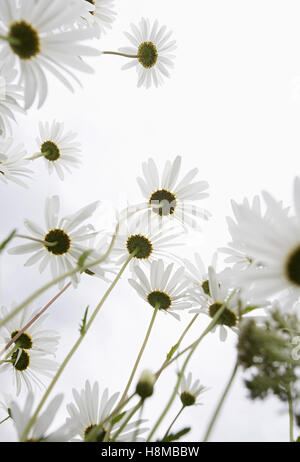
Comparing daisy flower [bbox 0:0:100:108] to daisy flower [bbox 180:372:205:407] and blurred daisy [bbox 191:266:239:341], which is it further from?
daisy flower [bbox 180:372:205:407]

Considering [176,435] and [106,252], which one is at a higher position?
[106,252]

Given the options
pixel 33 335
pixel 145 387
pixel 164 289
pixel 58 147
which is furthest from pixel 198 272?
pixel 58 147

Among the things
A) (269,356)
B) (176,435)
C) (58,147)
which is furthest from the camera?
(58,147)

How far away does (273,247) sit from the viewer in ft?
2.02

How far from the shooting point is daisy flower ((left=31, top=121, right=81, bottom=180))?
2.40 m

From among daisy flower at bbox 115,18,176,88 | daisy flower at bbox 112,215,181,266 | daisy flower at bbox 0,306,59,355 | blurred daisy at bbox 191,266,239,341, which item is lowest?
blurred daisy at bbox 191,266,239,341

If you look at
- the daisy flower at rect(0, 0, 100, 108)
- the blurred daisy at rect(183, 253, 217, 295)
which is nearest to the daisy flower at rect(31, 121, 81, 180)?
the blurred daisy at rect(183, 253, 217, 295)

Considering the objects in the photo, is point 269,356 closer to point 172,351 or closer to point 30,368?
point 172,351

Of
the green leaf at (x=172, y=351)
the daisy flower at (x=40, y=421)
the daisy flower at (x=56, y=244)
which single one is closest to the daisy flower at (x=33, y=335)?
the daisy flower at (x=56, y=244)

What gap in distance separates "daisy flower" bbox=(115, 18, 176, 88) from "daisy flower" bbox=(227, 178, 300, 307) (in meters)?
2.30

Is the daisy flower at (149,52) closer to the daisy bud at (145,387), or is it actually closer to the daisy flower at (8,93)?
the daisy flower at (8,93)

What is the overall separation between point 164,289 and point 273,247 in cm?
62

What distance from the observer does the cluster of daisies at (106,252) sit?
2.01 feet

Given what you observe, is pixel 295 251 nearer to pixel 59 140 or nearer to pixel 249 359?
pixel 249 359
